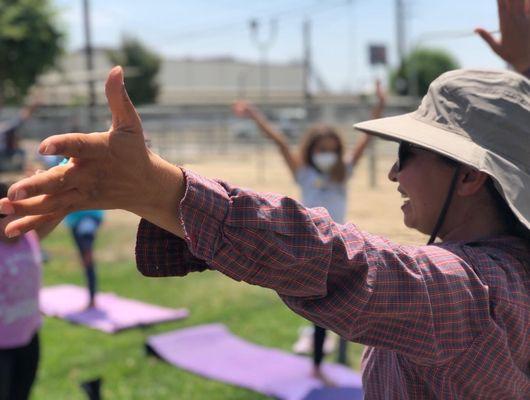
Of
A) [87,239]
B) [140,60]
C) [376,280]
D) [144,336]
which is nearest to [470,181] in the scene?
[376,280]

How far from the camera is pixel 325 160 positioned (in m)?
4.89

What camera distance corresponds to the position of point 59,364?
16.0 feet

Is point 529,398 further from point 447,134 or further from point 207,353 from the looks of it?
point 207,353

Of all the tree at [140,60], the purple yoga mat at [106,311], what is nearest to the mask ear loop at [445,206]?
the purple yoga mat at [106,311]

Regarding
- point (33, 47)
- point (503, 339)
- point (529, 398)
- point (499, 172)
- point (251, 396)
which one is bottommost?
point (251, 396)

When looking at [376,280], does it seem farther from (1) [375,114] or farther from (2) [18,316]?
(1) [375,114]

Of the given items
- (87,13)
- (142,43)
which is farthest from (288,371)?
(142,43)

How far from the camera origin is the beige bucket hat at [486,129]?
1251mm

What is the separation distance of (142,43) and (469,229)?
2777cm

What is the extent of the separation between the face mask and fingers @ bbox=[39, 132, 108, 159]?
157 inches

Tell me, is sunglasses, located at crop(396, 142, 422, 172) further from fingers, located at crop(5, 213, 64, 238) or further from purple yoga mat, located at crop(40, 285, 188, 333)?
purple yoga mat, located at crop(40, 285, 188, 333)

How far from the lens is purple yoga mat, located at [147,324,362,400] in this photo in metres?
4.35

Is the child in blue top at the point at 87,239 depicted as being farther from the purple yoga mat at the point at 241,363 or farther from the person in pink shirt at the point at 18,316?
the person in pink shirt at the point at 18,316

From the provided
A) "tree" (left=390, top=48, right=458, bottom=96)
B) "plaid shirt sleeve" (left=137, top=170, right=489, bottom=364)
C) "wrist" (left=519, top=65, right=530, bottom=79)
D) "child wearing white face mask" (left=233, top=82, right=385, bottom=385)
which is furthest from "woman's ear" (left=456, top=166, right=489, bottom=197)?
"tree" (left=390, top=48, right=458, bottom=96)
